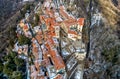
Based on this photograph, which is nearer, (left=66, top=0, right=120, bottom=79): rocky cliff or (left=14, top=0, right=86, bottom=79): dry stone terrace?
(left=14, top=0, right=86, bottom=79): dry stone terrace

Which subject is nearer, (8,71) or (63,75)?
(63,75)

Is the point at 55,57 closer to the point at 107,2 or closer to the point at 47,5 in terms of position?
the point at 47,5

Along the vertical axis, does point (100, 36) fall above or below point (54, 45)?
above

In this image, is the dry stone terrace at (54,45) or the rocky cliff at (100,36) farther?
the rocky cliff at (100,36)

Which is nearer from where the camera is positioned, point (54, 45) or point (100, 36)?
point (54, 45)

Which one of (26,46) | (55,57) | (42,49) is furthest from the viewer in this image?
(26,46)

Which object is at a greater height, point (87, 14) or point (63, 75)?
point (87, 14)

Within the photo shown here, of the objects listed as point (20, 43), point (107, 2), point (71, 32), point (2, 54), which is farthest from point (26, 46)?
point (107, 2)

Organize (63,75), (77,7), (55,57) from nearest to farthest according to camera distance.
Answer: (63,75), (55,57), (77,7)
